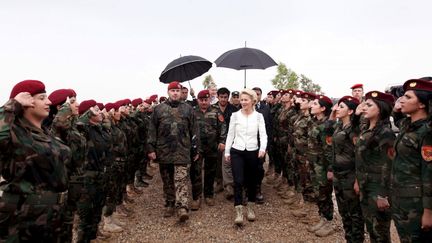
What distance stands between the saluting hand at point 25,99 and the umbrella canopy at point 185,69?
13.7 ft

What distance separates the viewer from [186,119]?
19.1 feet

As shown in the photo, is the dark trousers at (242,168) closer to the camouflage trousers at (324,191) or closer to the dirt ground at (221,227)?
the dirt ground at (221,227)

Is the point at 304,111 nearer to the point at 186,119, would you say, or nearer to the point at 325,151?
the point at 325,151

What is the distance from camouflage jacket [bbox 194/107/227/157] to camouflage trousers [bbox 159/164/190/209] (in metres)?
1.14

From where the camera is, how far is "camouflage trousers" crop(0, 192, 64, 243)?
2354 millimetres

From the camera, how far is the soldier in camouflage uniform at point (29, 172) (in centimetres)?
235

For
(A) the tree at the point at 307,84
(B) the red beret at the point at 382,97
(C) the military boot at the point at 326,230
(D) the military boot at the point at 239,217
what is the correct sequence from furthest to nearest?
(A) the tree at the point at 307,84 → (D) the military boot at the point at 239,217 → (C) the military boot at the point at 326,230 → (B) the red beret at the point at 382,97

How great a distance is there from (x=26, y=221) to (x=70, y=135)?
1.27 meters

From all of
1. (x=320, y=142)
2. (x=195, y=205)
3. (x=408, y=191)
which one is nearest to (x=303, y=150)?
(x=320, y=142)

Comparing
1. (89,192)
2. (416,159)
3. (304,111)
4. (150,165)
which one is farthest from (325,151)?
(150,165)

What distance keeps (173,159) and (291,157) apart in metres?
→ 2.86

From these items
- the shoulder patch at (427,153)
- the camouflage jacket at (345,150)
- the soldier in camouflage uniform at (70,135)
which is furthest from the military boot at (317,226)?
the soldier in camouflage uniform at (70,135)

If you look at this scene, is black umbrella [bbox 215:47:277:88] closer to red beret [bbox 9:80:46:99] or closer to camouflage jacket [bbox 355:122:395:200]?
camouflage jacket [bbox 355:122:395:200]

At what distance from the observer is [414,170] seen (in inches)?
112
